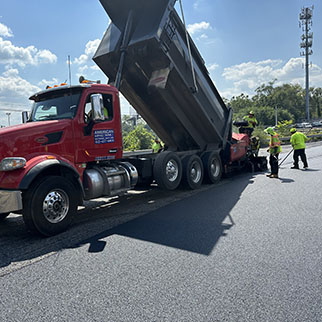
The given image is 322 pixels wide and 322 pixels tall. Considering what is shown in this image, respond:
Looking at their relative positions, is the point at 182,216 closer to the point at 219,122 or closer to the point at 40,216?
the point at 40,216

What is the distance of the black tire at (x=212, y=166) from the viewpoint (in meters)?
8.25

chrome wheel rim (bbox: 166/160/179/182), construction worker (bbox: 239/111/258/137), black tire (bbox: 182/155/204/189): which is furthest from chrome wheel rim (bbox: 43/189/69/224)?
construction worker (bbox: 239/111/258/137)

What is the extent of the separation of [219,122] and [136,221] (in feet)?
16.2

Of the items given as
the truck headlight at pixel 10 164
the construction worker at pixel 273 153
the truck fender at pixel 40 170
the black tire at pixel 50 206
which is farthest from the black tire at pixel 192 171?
the truck headlight at pixel 10 164

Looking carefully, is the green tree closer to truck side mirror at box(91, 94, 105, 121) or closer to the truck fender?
truck side mirror at box(91, 94, 105, 121)

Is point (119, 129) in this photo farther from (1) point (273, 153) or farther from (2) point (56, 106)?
(1) point (273, 153)

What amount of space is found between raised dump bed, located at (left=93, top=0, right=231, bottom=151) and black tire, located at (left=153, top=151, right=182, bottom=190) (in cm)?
144

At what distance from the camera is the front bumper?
13.1 feet

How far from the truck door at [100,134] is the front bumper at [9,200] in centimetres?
141

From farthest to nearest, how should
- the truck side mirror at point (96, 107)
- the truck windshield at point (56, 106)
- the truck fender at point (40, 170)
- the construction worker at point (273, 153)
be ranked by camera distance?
1. the construction worker at point (273, 153)
2. the truck windshield at point (56, 106)
3. the truck side mirror at point (96, 107)
4. the truck fender at point (40, 170)

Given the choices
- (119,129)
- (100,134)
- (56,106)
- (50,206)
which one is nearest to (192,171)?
(119,129)

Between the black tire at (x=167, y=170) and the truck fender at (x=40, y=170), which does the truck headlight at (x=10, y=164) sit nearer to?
the truck fender at (x=40, y=170)

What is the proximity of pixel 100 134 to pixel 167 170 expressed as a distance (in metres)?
2.00

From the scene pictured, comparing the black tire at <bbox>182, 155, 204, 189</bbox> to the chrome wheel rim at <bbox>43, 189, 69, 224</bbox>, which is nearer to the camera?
the chrome wheel rim at <bbox>43, 189, 69, 224</bbox>
